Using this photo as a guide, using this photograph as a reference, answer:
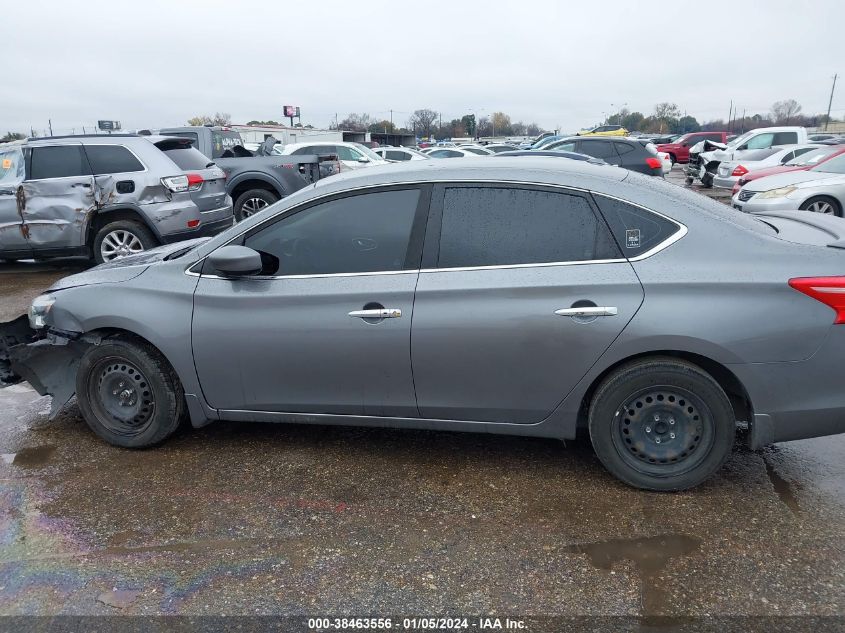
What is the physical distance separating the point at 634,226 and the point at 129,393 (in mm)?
2932

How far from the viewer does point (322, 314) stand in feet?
11.0

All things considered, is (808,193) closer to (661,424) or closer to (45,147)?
(661,424)

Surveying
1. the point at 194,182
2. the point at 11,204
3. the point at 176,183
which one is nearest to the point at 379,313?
the point at 176,183

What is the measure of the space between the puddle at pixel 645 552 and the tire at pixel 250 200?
9286mm

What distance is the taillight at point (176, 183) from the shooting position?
320 inches

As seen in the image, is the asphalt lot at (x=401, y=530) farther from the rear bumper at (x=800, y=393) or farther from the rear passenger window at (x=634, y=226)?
the rear passenger window at (x=634, y=226)

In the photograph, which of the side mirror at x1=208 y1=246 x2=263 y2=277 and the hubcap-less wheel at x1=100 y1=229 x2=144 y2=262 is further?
the hubcap-less wheel at x1=100 y1=229 x2=144 y2=262

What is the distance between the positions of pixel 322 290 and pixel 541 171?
129 cm

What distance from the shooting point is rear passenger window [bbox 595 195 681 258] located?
3.12 m

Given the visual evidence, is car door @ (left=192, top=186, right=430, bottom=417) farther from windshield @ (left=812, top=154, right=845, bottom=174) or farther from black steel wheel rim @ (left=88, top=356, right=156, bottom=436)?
windshield @ (left=812, top=154, right=845, bottom=174)

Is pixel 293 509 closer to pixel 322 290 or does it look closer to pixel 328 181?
pixel 322 290

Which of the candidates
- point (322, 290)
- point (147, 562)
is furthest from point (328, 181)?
point (147, 562)

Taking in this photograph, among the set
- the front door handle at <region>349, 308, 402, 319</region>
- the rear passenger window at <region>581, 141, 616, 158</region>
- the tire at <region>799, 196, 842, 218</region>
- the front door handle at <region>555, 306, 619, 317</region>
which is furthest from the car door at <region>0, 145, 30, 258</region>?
the rear passenger window at <region>581, 141, 616, 158</region>

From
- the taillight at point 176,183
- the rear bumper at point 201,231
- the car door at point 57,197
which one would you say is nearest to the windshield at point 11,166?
the car door at point 57,197
